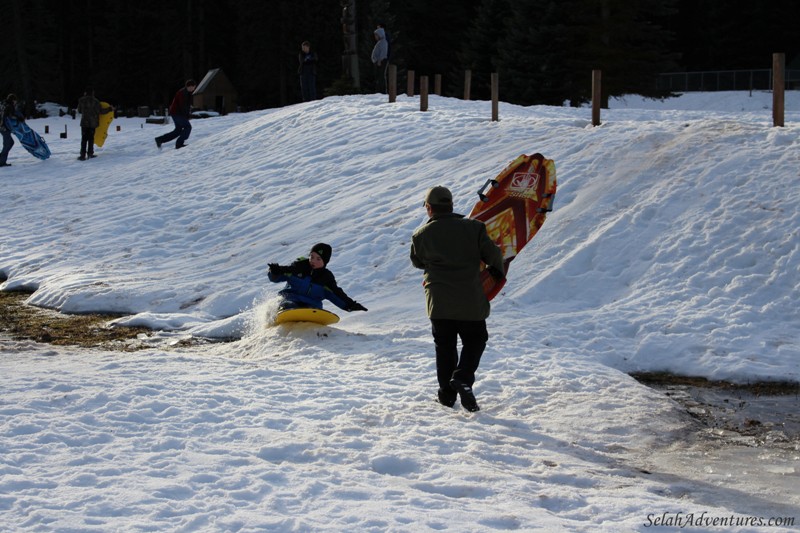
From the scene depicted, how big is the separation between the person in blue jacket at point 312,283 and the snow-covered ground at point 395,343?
331mm

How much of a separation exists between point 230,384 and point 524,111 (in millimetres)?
16575

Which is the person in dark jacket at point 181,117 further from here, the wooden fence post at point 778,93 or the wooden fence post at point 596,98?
the wooden fence post at point 778,93

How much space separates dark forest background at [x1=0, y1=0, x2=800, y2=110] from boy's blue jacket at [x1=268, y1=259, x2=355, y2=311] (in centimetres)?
1888

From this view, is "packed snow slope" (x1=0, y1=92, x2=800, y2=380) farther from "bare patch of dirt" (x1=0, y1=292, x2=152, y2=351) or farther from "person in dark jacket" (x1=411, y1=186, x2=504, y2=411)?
"person in dark jacket" (x1=411, y1=186, x2=504, y2=411)

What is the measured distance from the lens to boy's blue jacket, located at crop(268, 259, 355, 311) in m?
9.87

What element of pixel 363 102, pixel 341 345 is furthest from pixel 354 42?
pixel 341 345

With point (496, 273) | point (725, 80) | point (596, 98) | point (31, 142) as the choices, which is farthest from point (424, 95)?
point (725, 80)

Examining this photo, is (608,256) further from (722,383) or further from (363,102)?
(363,102)

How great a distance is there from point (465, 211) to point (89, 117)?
13746mm

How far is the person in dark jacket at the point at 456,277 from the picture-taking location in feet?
23.5

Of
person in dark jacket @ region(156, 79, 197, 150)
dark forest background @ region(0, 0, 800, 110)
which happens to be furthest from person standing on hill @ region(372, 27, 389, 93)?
person in dark jacket @ region(156, 79, 197, 150)

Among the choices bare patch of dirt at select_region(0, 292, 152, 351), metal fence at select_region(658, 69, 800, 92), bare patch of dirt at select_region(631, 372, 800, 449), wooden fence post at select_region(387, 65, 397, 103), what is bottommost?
bare patch of dirt at select_region(631, 372, 800, 449)

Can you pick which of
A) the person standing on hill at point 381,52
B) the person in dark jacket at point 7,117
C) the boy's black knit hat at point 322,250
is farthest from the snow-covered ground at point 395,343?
the person standing on hill at point 381,52

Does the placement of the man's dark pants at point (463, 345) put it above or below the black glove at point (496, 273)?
below
